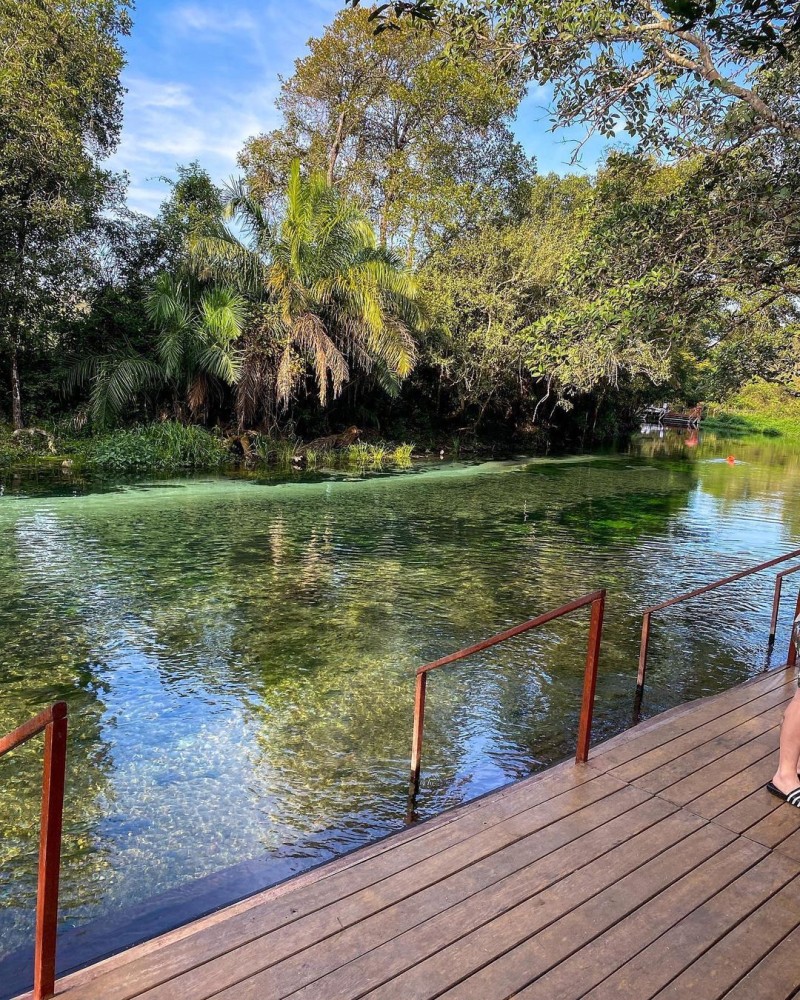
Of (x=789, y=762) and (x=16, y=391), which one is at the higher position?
(x=16, y=391)

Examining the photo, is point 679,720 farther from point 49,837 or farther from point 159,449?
point 159,449

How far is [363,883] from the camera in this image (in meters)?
2.53

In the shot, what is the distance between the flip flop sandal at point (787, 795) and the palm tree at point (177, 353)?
16089 mm

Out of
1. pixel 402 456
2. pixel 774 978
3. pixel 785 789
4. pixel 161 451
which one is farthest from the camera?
pixel 402 456

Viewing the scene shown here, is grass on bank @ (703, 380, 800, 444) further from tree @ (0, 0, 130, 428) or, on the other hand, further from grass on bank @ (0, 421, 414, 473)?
tree @ (0, 0, 130, 428)

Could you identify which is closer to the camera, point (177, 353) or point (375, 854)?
point (375, 854)

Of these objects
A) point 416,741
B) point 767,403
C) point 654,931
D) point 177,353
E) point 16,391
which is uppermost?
point 767,403

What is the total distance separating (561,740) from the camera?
16.3 ft

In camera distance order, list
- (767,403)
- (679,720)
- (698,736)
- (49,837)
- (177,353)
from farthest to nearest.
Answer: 1. (767,403)
2. (177,353)
3. (679,720)
4. (698,736)
5. (49,837)

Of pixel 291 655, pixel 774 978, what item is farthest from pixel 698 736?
pixel 291 655

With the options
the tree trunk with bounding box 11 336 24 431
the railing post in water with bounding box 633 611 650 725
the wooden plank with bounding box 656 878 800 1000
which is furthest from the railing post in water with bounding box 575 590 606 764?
the tree trunk with bounding box 11 336 24 431

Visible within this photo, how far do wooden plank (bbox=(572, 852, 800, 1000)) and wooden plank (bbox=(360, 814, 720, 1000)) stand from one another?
0.47 ft

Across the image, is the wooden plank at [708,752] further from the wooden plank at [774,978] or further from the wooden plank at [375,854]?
the wooden plank at [774,978]

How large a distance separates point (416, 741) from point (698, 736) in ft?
5.15
